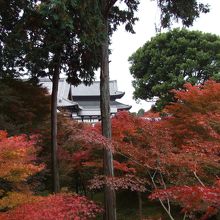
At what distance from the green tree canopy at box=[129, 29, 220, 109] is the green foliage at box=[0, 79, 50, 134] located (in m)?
8.32

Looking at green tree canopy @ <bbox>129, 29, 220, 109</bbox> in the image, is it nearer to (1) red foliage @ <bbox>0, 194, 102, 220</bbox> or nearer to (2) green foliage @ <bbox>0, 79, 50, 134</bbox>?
(2) green foliage @ <bbox>0, 79, 50, 134</bbox>

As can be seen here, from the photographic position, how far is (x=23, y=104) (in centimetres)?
1314

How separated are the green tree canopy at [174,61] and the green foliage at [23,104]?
8.32 meters

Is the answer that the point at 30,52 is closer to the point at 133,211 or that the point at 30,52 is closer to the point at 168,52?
the point at 133,211

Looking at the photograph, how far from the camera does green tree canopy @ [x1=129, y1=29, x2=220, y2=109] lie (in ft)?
67.1

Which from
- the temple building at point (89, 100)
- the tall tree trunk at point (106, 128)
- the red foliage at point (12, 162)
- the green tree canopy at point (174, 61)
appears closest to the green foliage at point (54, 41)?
the tall tree trunk at point (106, 128)

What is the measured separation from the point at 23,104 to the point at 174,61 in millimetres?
11239

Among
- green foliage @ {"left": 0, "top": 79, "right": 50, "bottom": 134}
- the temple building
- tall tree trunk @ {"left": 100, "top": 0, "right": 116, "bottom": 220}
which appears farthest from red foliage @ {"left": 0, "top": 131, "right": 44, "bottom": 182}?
the temple building

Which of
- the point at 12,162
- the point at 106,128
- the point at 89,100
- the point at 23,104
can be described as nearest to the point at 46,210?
the point at 12,162

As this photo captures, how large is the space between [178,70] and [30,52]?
38.9 ft

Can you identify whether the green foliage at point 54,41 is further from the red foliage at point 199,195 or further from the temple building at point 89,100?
the temple building at point 89,100

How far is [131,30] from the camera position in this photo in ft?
36.5

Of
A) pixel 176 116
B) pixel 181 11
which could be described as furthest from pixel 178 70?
pixel 181 11

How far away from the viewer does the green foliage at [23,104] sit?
11.4 meters
